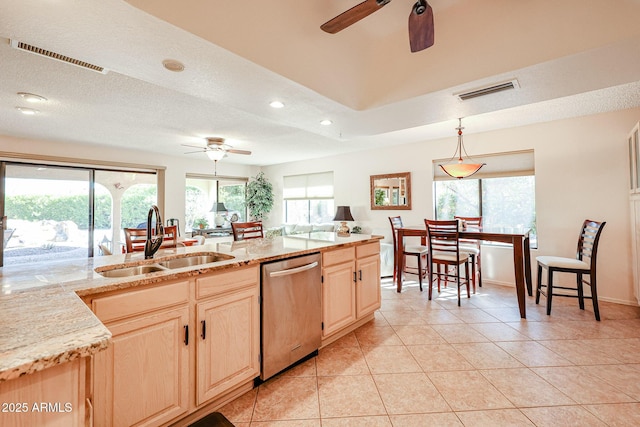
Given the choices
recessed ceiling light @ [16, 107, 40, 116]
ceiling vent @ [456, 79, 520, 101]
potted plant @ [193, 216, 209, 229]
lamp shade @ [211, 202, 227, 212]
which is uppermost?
recessed ceiling light @ [16, 107, 40, 116]

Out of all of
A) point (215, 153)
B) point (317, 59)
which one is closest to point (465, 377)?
point (317, 59)

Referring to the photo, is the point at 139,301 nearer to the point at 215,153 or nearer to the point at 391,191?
the point at 215,153

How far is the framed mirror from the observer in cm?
529

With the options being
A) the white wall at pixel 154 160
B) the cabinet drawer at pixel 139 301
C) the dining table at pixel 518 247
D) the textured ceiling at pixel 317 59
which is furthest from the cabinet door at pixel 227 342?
the white wall at pixel 154 160

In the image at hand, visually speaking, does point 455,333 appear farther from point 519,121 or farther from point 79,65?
point 79,65

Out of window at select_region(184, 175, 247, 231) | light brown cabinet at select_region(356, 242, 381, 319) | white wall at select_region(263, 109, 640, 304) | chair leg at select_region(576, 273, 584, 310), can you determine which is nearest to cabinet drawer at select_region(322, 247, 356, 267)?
light brown cabinet at select_region(356, 242, 381, 319)

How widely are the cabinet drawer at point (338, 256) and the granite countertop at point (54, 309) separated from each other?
24.7 inches

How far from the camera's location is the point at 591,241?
3.05 metres

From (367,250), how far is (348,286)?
1.46ft

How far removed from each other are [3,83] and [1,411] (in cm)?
351

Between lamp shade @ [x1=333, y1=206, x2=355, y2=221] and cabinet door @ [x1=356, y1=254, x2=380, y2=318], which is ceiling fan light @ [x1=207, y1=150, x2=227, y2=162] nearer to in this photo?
lamp shade @ [x1=333, y1=206, x2=355, y2=221]

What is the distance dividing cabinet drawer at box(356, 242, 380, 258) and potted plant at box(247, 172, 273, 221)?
4.98m

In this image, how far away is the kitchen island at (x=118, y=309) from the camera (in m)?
0.68

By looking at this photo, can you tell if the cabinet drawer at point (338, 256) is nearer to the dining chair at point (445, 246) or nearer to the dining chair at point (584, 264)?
the dining chair at point (445, 246)
